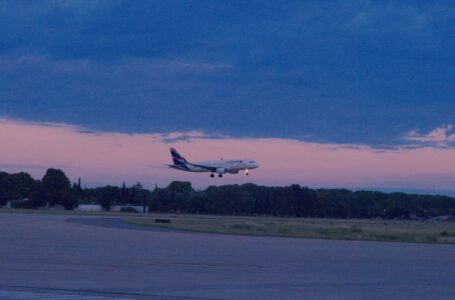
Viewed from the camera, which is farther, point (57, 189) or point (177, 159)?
point (57, 189)

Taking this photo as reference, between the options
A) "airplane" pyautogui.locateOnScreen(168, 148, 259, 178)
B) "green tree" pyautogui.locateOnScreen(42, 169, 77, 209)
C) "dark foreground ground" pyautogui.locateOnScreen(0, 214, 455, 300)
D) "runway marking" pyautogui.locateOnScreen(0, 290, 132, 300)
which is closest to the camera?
"runway marking" pyautogui.locateOnScreen(0, 290, 132, 300)

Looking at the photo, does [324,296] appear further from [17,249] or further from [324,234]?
[324,234]

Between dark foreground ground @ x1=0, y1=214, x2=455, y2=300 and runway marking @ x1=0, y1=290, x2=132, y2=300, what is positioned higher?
dark foreground ground @ x1=0, y1=214, x2=455, y2=300

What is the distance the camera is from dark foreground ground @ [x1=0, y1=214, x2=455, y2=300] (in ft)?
80.8

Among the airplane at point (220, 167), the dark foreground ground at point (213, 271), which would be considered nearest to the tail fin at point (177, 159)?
the airplane at point (220, 167)

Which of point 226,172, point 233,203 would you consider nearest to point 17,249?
point 226,172

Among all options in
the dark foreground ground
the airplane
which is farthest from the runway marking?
the airplane

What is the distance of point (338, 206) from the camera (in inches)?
7480

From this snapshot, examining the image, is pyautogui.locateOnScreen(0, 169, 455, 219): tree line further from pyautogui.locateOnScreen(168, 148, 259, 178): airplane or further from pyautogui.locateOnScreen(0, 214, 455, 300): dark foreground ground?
pyautogui.locateOnScreen(0, 214, 455, 300): dark foreground ground

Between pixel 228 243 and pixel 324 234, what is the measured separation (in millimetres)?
18063

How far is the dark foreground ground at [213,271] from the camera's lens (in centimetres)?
2462

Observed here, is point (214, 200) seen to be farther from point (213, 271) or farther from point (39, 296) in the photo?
point (39, 296)

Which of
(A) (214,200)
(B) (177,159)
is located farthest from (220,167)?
(A) (214,200)

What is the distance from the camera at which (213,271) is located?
31.7 metres
